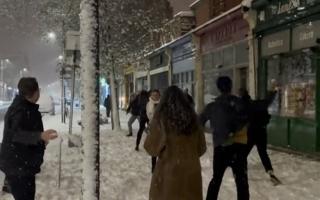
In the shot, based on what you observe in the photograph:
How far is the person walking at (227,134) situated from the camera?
6.77m

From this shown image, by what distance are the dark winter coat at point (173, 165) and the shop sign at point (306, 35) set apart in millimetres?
8467

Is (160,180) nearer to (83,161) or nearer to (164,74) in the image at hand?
(83,161)

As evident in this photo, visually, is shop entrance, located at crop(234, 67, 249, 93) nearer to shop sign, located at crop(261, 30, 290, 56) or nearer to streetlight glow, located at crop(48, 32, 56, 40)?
shop sign, located at crop(261, 30, 290, 56)

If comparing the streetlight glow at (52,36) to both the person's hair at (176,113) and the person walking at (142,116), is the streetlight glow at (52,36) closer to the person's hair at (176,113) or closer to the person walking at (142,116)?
the person walking at (142,116)

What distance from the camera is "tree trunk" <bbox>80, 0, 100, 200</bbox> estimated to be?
4.62 meters

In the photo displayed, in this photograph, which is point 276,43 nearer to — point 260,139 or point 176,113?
point 260,139

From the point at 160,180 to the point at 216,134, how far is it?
2025 millimetres

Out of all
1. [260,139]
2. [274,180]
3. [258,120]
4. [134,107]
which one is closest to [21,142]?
[258,120]

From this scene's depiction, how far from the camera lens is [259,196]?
8.34 m

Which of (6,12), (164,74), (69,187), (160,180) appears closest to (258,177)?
(69,187)

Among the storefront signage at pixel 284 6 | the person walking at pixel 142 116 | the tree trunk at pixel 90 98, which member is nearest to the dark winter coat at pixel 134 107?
the person walking at pixel 142 116

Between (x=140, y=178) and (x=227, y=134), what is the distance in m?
3.75

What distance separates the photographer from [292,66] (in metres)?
14.3

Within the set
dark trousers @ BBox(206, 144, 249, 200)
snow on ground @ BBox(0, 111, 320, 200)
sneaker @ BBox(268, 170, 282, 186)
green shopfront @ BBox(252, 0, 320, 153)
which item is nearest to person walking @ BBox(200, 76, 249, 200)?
dark trousers @ BBox(206, 144, 249, 200)
